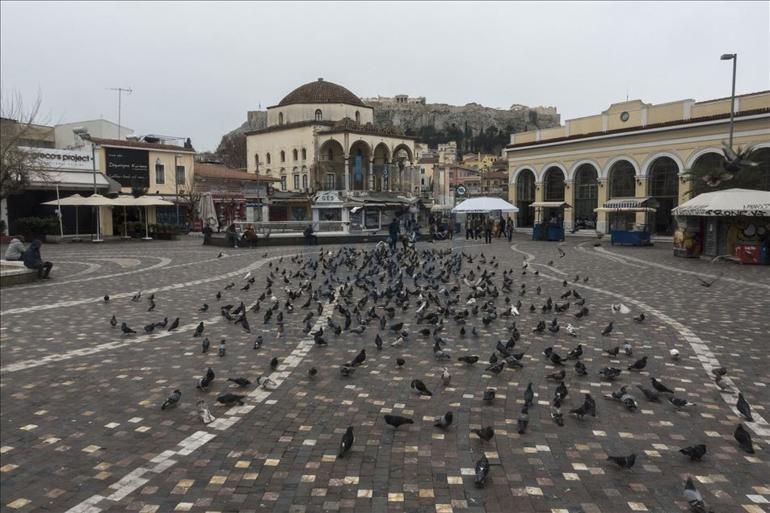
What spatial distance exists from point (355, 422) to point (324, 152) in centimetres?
5416

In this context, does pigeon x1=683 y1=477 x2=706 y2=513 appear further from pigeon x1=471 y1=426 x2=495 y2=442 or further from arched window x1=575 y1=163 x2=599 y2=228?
arched window x1=575 y1=163 x2=599 y2=228

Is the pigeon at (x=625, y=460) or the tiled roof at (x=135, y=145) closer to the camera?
the pigeon at (x=625, y=460)

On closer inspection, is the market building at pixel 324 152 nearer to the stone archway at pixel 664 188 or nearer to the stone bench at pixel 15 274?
the stone archway at pixel 664 188

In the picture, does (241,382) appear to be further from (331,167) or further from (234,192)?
(331,167)

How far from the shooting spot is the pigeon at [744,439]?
4.98 m

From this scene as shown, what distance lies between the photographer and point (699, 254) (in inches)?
899

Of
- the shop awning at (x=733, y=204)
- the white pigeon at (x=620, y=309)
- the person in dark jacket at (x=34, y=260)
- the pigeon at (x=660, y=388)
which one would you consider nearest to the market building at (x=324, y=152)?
the shop awning at (x=733, y=204)

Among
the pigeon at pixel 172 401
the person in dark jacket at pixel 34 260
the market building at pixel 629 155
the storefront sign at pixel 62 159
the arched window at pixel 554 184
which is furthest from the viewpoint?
the arched window at pixel 554 184

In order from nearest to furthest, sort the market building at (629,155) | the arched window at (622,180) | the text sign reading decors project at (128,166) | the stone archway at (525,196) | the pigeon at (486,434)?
the pigeon at (486,434) < the market building at (629,155) < the text sign reading decors project at (128,166) < the arched window at (622,180) < the stone archway at (525,196)

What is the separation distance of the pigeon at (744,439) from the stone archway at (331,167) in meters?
53.4

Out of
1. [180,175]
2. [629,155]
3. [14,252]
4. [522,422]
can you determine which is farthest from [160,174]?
[522,422]

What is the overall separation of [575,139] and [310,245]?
24430mm

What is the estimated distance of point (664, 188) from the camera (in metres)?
40.1

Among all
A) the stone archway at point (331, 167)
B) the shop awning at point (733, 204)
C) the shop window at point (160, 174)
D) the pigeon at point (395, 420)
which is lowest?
the pigeon at point (395, 420)
